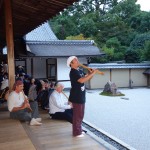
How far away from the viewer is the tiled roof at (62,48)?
12.7 meters

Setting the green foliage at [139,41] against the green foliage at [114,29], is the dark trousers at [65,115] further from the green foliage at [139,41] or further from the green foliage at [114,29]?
the green foliage at [139,41]

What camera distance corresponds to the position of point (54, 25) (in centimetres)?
2620

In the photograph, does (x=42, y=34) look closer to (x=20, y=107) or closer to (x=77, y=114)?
(x=20, y=107)

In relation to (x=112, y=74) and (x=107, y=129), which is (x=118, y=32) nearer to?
(x=112, y=74)

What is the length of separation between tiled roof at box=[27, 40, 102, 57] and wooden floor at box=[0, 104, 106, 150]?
313 inches

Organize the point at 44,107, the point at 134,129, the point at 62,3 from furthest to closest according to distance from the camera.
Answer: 1. the point at 134,129
2. the point at 44,107
3. the point at 62,3

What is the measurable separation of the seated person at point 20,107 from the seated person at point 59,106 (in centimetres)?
32

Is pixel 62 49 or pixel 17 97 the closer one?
pixel 17 97

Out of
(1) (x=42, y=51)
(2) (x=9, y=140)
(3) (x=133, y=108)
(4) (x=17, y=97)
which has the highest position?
(1) (x=42, y=51)

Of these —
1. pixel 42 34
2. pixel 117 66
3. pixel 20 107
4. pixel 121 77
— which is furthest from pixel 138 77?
pixel 20 107

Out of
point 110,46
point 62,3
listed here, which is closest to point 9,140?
point 62,3

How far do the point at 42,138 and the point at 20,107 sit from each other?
1082 mm

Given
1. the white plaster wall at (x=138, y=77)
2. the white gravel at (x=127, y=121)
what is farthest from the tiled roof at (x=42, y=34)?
the white gravel at (x=127, y=121)

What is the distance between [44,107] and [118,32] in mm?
21749
